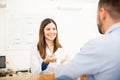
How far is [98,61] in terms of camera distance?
77cm

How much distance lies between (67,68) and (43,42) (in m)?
2.19

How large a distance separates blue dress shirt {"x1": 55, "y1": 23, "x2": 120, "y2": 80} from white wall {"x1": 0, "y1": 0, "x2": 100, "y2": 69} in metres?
2.84

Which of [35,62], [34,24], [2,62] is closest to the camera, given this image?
[35,62]

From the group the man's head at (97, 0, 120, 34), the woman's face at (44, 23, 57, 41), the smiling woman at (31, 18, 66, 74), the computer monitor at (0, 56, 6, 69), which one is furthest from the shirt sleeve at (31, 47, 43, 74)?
the man's head at (97, 0, 120, 34)

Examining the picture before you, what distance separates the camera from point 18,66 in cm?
358

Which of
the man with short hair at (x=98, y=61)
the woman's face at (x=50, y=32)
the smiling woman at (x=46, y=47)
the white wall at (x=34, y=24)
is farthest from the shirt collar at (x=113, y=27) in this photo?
the white wall at (x=34, y=24)

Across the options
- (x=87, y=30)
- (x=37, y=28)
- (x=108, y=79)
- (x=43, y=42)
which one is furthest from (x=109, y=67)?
(x=87, y=30)

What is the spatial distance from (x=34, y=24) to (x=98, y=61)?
298 cm

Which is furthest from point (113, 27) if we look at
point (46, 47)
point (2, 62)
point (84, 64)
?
point (2, 62)

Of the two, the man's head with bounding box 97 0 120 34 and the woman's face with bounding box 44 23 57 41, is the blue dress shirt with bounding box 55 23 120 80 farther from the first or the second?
the woman's face with bounding box 44 23 57 41

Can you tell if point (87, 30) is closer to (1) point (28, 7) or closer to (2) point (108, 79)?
(1) point (28, 7)

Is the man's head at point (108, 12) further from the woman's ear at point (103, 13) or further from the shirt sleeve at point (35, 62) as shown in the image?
the shirt sleeve at point (35, 62)

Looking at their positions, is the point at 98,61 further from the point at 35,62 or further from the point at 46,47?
the point at 46,47

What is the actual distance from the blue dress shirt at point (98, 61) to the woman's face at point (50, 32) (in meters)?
2.16
